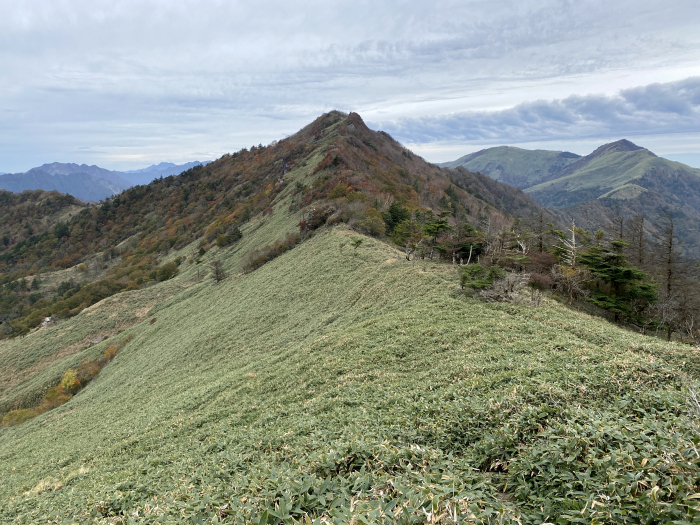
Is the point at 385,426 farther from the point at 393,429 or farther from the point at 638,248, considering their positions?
the point at 638,248

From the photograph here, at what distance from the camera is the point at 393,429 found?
23.7ft

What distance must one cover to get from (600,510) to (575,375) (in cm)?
463

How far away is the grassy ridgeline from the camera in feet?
13.3

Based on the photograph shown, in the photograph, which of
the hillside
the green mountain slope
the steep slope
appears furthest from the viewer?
the steep slope

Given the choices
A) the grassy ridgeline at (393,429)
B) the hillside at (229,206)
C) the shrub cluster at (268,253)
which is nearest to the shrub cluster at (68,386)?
the grassy ridgeline at (393,429)

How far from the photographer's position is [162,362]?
25.3 meters

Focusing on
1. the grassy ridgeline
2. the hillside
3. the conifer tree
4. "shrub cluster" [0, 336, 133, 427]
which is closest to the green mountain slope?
the grassy ridgeline

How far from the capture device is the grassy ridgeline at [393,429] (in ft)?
13.3

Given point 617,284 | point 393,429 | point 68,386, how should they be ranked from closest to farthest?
point 393,429 → point 617,284 → point 68,386

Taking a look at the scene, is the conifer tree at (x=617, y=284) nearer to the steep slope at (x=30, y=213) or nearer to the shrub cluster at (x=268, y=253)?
the shrub cluster at (x=268, y=253)

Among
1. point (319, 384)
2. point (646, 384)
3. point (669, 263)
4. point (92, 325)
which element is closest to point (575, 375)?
point (646, 384)

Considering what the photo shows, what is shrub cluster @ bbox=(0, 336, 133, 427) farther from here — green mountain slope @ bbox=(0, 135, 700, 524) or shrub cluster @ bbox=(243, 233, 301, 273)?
shrub cluster @ bbox=(243, 233, 301, 273)

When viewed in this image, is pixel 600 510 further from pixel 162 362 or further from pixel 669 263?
pixel 669 263

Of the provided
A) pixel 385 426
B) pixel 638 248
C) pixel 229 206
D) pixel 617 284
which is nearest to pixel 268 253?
pixel 617 284
